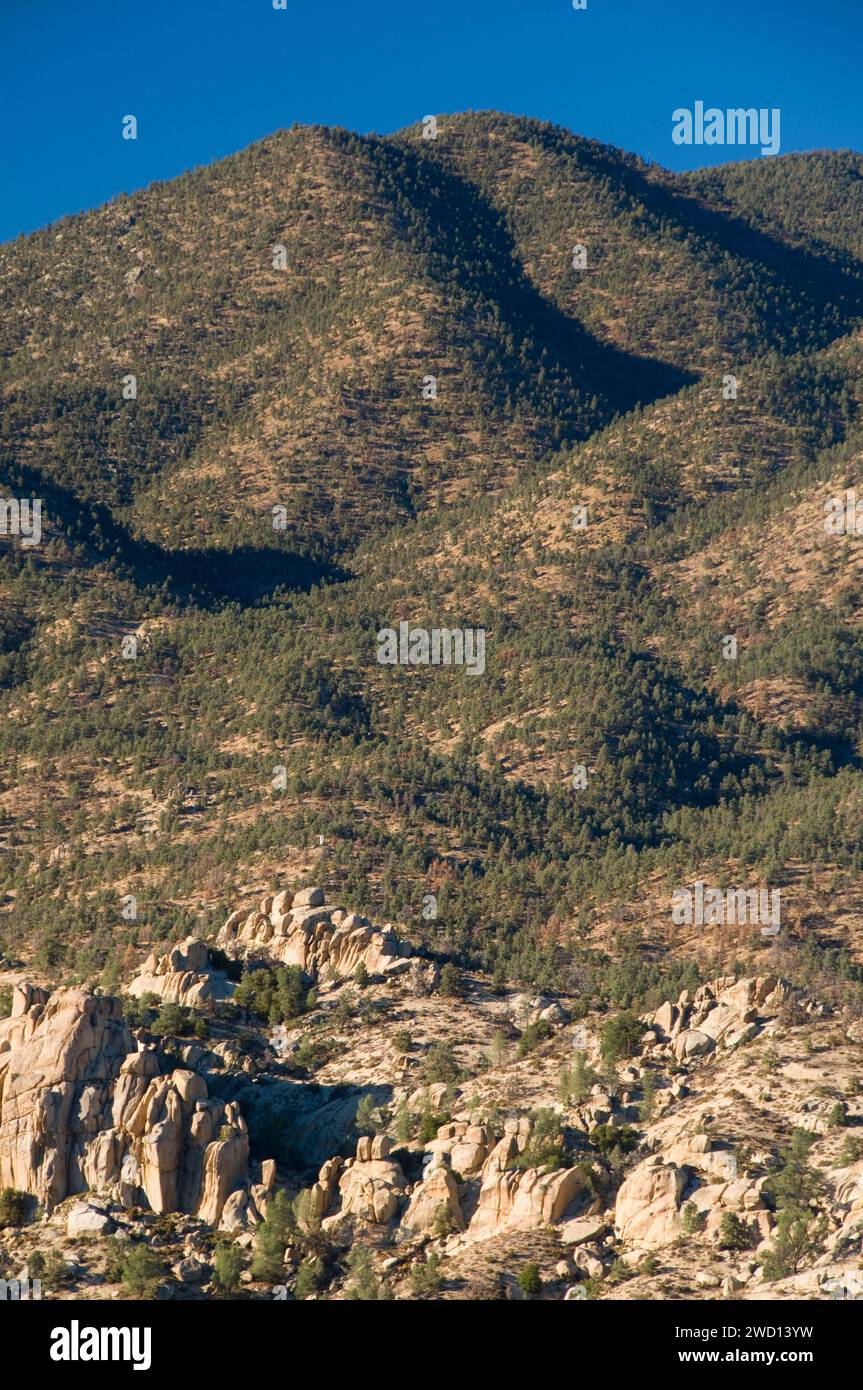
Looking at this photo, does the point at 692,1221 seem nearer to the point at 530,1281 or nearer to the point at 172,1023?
the point at 530,1281

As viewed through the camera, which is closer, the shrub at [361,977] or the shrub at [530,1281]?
the shrub at [530,1281]

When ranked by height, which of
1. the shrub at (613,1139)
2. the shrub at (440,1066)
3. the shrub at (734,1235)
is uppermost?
the shrub at (440,1066)

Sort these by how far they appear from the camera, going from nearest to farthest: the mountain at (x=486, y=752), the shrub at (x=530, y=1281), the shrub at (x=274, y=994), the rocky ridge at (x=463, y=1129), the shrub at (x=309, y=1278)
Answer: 1. the shrub at (x=530, y=1281)
2. the shrub at (x=309, y=1278)
3. the rocky ridge at (x=463, y=1129)
4. the shrub at (x=274, y=994)
5. the mountain at (x=486, y=752)

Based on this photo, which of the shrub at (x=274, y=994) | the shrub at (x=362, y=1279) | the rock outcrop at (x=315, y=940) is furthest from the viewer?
the rock outcrop at (x=315, y=940)

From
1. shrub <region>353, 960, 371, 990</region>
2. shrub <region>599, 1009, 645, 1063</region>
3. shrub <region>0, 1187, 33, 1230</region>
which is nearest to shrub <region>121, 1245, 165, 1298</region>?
shrub <region>0, 1187, 33, 1230</region>

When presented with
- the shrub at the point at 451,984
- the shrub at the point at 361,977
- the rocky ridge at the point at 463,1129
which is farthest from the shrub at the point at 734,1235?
the shrub at the point at 361,977

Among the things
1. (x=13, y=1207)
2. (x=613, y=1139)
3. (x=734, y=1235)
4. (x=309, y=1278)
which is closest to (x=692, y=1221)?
(x=734, y=1235)

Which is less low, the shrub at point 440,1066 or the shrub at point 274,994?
the shrub at point 274,994

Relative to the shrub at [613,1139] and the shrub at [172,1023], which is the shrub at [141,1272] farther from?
the shrub at [172,1023]

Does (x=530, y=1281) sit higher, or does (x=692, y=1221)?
(x=692, y=1221)

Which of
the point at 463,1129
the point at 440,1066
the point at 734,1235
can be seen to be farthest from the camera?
the point at 440,1066

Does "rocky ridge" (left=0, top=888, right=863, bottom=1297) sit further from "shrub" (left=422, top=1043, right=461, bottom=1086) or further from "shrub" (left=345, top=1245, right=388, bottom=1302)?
"shrub" (left=345, top=1245, right=388, bottom=1302)
